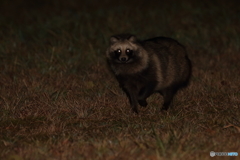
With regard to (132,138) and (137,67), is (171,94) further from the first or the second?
(132,138)

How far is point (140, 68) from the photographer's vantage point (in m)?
5.97

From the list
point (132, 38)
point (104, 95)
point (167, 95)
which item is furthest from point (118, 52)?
point (167, 95)

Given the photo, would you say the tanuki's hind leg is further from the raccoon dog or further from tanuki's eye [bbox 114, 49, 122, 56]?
tanuki's eye [bbox 114, 49, 122, 56]

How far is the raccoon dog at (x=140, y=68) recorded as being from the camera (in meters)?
5.98

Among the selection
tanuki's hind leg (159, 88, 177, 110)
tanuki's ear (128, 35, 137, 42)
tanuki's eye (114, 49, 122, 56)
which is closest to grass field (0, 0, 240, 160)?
tanuki's hind leg (159, 88, 177, 110)

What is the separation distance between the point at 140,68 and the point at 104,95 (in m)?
0.82

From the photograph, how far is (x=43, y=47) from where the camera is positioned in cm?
968

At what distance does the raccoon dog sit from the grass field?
20 centimetres

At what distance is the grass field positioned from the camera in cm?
438

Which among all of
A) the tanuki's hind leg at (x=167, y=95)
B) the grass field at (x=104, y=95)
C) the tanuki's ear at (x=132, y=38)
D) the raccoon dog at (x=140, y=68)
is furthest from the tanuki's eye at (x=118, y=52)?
the tanuki's hind leg at (x=167, y=95)

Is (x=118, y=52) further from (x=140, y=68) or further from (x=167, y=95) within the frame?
(x=167, y=95)

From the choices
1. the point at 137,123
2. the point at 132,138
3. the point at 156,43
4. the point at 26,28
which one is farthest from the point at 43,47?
the point at 132,138

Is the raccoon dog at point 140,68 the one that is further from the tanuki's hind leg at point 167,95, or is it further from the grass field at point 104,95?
the grass field at point 104,95

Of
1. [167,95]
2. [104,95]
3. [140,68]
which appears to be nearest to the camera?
[140,68]
